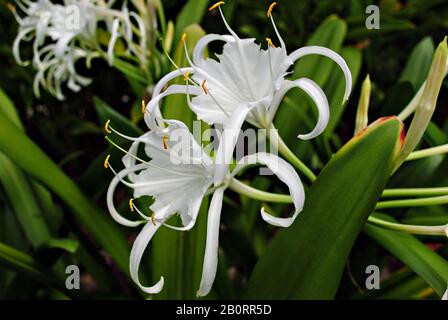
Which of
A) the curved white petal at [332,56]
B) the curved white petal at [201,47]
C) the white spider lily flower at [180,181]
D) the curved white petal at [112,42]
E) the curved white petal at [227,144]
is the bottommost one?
the white spider lily flower at [180,181]

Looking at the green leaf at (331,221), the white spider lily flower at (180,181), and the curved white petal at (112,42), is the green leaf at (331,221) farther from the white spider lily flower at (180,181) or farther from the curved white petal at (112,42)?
the curved white petal at (112,42)

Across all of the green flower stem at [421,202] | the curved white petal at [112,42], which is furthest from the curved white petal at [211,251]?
the curved white petal at [112,42]

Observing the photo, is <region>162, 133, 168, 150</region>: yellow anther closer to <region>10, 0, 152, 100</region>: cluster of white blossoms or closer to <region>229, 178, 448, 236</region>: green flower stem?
<region>229, 178, 448, 236</region>: green flower stem

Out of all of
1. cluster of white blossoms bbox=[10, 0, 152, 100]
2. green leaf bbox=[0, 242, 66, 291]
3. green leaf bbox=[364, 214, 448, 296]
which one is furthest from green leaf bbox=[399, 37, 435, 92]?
green leaf bbox=[0, 242, 66, 291]

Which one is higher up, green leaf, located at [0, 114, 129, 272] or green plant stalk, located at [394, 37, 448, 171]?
green plant stalk, located at [394, 37, 448, 171]

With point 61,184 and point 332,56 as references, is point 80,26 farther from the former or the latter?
point 332,56

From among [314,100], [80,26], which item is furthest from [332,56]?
[80,26]
